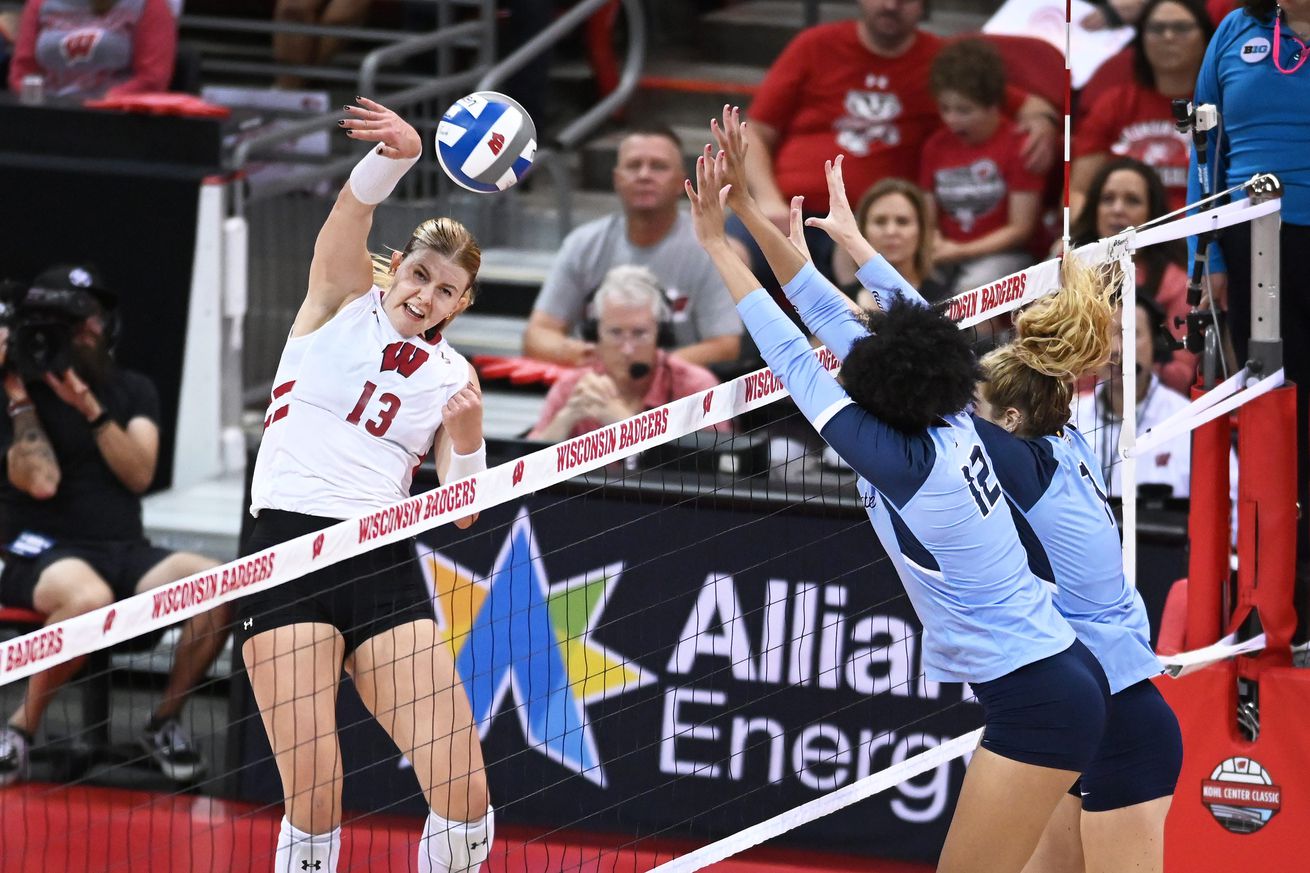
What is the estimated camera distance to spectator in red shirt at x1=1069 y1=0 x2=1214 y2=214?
730 centimetres

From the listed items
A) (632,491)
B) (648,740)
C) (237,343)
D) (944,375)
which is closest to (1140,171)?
(632,491)

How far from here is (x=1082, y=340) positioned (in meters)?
4.18

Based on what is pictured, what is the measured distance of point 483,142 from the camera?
4508mm

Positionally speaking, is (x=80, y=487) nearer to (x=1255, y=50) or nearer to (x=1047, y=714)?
(x=1047, y=714)

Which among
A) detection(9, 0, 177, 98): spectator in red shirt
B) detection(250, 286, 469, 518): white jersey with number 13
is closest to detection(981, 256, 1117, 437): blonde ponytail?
detection(250, 286, 469, 518): white jersey with number 13

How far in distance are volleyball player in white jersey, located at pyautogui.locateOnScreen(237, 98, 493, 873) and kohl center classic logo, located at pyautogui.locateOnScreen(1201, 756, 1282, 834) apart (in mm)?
2134

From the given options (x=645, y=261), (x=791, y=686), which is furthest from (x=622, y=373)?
(x=791, y=686)

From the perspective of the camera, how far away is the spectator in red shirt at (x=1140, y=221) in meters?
6.72

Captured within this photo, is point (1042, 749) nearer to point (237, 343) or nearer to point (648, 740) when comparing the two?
point (648, 740)

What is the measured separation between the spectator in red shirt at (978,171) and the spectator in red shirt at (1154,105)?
254 millimetres

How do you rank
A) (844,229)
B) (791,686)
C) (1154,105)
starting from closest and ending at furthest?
1. (844,229)
2. (791,686)
3. (1154,105)

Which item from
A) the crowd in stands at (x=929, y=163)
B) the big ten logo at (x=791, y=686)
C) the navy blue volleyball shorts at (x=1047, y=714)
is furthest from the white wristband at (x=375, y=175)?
the crowd in stands at (x=929, y=163)

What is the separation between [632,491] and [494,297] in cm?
302

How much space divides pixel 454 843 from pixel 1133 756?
1.68m
